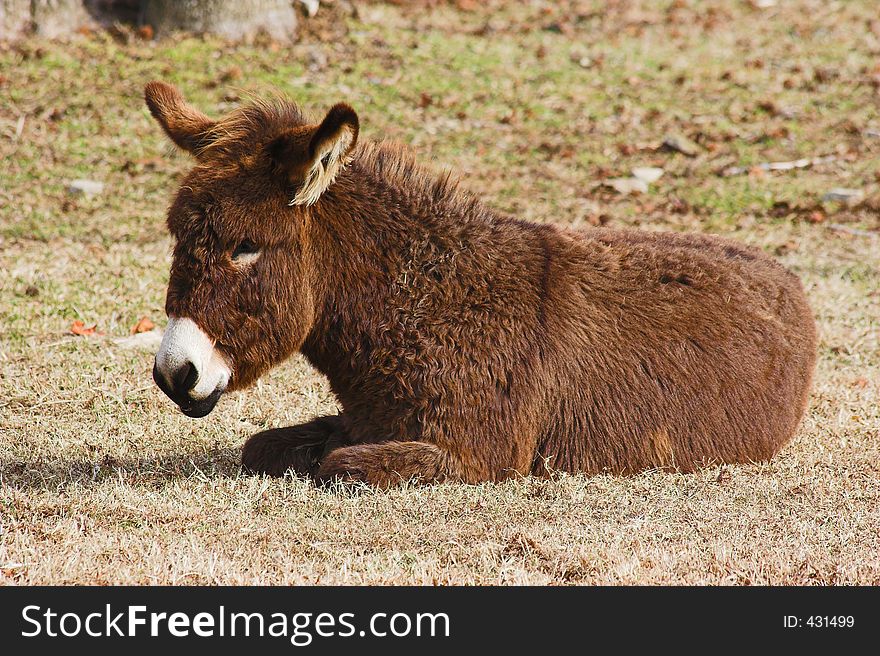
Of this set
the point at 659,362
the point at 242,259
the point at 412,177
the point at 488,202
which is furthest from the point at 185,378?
the point at 488,202

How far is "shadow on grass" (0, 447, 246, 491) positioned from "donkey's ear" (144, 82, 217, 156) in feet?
5.01

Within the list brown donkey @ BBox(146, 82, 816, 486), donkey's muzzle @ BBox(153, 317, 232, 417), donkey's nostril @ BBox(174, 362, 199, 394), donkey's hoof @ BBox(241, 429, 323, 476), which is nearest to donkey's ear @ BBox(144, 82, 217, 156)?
brown donkey @ BBox(146, 82, 816, 486)

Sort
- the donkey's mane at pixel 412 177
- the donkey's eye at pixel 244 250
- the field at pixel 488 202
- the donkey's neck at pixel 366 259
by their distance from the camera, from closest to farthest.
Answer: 1. the field at pixel 488 202
2. the donkey's eye at pixel 244 250
3. the donkey's neck at pixel 366 259
4. the donkey's mane at pixel 412 177

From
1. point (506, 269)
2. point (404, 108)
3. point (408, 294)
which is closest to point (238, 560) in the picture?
point (408, 294)

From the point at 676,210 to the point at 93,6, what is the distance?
7421 millimetres

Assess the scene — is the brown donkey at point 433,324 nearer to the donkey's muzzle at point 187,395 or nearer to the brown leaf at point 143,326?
the donkey's muzzle at point 187,395

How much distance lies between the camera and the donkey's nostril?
458 centimetres

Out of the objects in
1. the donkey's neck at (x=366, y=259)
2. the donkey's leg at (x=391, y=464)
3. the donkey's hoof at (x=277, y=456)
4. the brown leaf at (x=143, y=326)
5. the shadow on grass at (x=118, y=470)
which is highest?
the donkey's neck at (x=366, y=259)

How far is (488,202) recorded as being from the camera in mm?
10672

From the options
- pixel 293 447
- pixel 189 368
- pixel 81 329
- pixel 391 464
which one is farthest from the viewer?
pixel 81 329

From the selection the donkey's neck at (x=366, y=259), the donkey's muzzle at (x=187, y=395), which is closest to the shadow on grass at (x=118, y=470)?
the donkey's muzzle at (x=187, y=395)

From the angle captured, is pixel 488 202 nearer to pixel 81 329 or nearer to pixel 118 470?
pixel 81 329

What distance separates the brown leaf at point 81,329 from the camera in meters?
7.45

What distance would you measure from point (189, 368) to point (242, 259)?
53 centimetres
